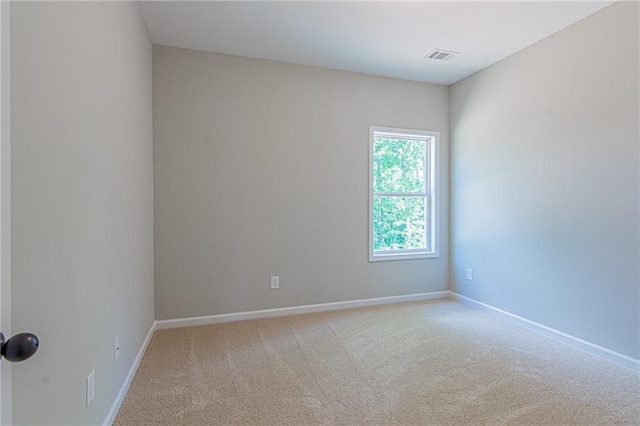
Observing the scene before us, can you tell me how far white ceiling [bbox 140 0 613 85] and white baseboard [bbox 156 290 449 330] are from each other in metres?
2.70

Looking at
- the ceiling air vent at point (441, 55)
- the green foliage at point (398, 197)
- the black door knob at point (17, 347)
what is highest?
the ceiling air vent at point (441, 55)

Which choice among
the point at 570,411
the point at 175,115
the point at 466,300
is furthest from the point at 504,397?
the point at 175,115

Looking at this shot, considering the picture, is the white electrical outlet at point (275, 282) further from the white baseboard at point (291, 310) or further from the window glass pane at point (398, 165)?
the window glass pane at point (398, 165)

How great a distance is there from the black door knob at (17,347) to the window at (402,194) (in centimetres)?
337

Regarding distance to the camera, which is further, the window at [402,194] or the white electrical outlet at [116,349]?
the window at [402,194]

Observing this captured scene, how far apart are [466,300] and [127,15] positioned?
4.35 metres

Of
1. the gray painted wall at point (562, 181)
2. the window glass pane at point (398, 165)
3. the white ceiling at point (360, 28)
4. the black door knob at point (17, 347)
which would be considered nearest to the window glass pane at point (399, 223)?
the window glass pane at point (398, 165)

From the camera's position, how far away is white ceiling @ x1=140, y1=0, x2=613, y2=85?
2.53m

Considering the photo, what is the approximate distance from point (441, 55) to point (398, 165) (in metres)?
1.31

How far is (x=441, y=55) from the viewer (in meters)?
3.35

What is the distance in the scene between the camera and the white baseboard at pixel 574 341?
242 cm

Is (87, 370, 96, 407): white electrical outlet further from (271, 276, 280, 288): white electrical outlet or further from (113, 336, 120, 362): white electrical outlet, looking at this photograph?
(271, 276, 280, 288): white electrical outlet

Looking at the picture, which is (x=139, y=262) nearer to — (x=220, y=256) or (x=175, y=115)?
(x=220, y=256)

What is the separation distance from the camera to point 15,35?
0.96 meters
